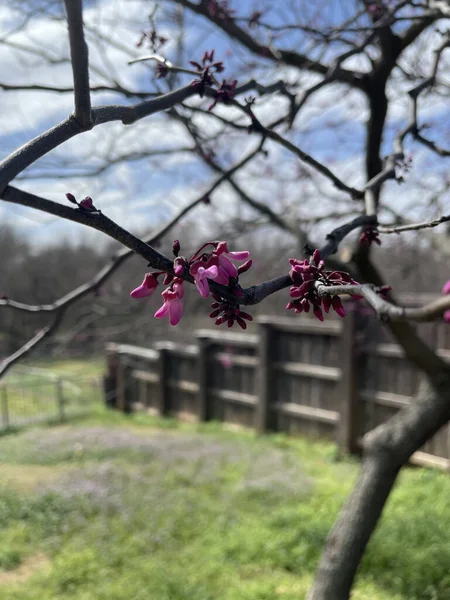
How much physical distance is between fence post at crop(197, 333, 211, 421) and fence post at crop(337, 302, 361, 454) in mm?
3076

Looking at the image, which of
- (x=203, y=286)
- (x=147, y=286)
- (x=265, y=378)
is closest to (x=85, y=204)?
(x=147, y=286)

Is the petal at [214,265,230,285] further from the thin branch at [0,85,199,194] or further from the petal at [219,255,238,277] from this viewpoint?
the thin branch at [0,85,199,194]

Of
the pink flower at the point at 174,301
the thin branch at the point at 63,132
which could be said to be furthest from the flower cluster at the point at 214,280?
the thin branch at the point at 63,132

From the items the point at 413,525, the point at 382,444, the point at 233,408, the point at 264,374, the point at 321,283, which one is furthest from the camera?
the point at 233,408

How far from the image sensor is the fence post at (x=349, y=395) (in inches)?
283

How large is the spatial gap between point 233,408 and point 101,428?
2372mm

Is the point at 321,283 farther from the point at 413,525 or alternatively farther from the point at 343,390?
the point at 343,390

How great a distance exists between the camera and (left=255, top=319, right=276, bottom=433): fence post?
331 inches

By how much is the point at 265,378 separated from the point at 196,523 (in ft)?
11.9

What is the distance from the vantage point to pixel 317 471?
6625 mm

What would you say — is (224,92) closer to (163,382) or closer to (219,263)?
(219,263)

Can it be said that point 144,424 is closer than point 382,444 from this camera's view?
No

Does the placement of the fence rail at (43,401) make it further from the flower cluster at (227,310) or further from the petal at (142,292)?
the flower cluster at (227,310)

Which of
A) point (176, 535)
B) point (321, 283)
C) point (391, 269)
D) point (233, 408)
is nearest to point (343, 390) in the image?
point (391, 269)
